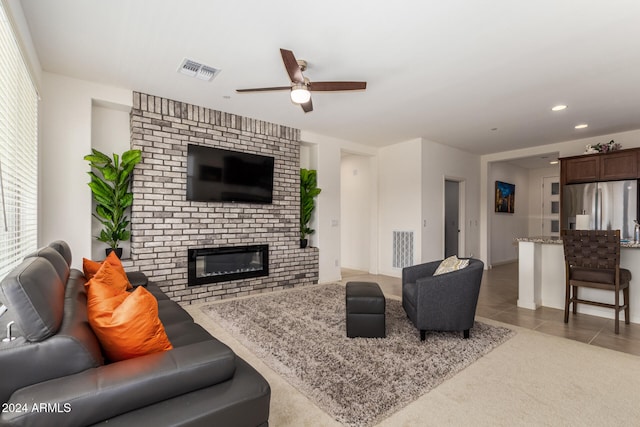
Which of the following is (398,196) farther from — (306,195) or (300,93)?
(300,93)

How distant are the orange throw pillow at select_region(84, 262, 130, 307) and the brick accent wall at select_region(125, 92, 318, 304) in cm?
148

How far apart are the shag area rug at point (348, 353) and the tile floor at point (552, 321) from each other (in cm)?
54

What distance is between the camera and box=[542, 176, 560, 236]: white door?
8.11 m

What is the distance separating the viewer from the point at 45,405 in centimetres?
98

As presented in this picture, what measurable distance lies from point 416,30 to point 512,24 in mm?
705

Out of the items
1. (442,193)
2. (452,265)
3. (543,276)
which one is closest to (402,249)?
(442,193)

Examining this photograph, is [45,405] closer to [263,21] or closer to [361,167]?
[263,21]

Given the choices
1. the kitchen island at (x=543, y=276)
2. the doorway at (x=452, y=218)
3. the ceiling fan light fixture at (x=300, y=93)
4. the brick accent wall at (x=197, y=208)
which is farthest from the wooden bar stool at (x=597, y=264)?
the brick accent wall at (x=197, y=208)

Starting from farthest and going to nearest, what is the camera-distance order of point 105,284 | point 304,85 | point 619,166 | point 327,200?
1. point 327,200
2. point 619,166
3. point 304,85
4. point 105,284

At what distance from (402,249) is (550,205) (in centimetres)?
522

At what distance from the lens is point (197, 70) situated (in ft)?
10.1

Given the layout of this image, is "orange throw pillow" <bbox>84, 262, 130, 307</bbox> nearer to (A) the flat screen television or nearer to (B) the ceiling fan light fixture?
(A) the flat screen television

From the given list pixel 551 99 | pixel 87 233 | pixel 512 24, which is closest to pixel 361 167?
pixel 551 99

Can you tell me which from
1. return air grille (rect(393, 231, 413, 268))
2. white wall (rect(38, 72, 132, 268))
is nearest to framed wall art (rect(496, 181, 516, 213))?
return air grille (rect(393, 231, 413, 268))
